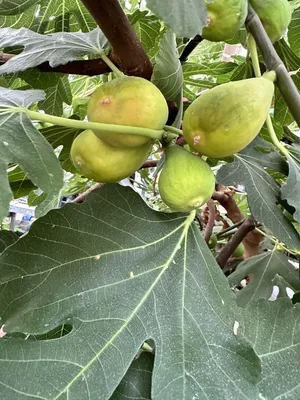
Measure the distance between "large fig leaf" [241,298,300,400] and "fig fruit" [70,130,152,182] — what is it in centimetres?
20

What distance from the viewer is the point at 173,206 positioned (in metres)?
0.52

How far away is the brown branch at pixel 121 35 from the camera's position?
542mm

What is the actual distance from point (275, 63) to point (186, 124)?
0.12m

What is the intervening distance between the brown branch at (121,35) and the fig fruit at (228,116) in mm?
126

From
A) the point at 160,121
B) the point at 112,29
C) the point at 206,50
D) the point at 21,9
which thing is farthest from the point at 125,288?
the point at 206,50

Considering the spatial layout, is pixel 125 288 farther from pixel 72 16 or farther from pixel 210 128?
pixel 72 16

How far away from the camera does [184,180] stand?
1.65ft

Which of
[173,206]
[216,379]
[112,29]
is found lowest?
[216,379]

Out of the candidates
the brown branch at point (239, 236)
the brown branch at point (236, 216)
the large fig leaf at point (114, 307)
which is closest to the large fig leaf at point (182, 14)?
the large fig leaf at point (114, 307)

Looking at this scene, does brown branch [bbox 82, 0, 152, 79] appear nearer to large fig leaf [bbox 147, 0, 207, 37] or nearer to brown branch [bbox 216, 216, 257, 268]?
large fig leaf [bbox 147, 0, 207, 37]

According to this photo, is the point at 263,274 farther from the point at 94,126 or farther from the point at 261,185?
the point at 94,126

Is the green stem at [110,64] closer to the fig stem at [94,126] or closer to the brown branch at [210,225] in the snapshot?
the fig stem at [94,126]

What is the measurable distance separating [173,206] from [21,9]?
397 millimetres

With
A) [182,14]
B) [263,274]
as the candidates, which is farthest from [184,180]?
[263,274]
